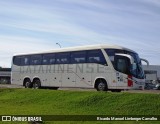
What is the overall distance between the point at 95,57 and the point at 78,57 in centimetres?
192

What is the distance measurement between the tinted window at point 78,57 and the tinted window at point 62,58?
609 millimetres

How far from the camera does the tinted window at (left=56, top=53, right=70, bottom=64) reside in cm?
2749

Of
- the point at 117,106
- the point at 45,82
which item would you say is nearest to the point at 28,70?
the point at 45,82

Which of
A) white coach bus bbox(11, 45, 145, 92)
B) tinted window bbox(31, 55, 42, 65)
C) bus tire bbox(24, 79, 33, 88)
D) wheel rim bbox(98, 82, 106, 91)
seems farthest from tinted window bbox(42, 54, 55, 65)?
wheel rim bbox(98, 82, 106, 91)

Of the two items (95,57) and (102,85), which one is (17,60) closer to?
(95,57)

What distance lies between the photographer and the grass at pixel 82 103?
1662 cm

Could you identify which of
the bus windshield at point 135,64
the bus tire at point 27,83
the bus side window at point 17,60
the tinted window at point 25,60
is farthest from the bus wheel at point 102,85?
the bus side window at point 17,60

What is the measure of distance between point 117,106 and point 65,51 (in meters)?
11.3

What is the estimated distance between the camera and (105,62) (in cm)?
2427

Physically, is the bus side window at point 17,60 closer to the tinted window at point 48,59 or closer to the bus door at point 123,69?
the tinted window at point 48,59

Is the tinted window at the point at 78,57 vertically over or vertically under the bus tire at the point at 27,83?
over

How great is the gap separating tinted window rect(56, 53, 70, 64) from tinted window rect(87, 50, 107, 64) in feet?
8.04

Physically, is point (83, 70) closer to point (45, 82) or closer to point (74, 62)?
point (74, 62)

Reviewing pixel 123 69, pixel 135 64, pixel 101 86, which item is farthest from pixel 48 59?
pixel 135 64
